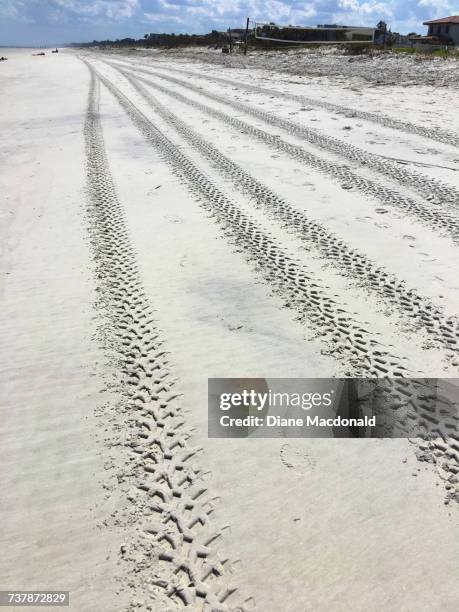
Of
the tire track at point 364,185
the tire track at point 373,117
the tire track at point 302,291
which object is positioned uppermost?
the tire track at point 373,117

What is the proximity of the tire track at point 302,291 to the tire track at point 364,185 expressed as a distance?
2329 mm

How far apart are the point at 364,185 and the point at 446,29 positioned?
194 ft

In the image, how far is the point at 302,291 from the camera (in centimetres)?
458

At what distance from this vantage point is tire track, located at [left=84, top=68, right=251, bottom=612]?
224 centimetres

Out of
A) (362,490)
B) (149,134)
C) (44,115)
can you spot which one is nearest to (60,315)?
(362,490)

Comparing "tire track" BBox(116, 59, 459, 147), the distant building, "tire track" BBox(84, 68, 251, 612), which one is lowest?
"tire track" BBox(84, 68, 251, 612)

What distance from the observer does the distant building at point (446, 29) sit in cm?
5006

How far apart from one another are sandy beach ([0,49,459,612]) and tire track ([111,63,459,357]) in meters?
0.03

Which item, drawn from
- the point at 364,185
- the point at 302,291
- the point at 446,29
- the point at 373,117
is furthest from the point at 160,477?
the point at 446,29

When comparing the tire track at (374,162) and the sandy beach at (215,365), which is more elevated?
the tire track at (374,162)

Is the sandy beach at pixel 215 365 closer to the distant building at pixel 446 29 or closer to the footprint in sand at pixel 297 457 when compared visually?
the footprint in sand at pixel 297 457

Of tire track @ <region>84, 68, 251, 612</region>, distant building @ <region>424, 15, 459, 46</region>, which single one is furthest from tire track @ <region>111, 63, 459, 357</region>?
distant building @ <region>424, 15, 459, 46</region>

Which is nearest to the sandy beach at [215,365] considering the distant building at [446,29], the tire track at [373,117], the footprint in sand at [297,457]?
the footprint in sand at [297,457]

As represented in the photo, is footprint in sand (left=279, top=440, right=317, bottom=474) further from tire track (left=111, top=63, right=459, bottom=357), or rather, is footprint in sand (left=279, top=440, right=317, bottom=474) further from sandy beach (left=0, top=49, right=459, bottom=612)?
tire track (left=111, top=63, right=459, bottom=357)
